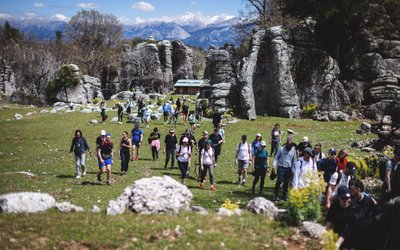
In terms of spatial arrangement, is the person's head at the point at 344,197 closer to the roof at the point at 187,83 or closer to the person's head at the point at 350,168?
the person's head at the point at 350,168

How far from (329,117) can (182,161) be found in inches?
1207

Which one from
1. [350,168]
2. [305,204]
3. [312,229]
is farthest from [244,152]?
[312,229]

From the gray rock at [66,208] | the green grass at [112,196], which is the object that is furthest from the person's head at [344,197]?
the gray rock at [66,208]

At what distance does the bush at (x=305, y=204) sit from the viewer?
1068 centimetres

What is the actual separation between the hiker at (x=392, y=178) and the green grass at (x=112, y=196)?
138 inches

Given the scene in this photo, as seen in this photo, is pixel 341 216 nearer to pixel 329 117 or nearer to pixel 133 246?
pixel 133 246

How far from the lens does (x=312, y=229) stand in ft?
34.5

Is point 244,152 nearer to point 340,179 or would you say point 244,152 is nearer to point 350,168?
point 340,179

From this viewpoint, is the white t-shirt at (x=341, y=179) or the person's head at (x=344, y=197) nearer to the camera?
the person's head at (x=344, y=197)

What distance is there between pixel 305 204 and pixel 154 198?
4780 millimetres

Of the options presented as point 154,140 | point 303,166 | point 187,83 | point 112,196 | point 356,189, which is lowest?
point 112,196

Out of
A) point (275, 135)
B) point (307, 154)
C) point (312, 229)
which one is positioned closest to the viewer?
point (312, 229)

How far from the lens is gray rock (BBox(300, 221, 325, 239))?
Result: 410 inches

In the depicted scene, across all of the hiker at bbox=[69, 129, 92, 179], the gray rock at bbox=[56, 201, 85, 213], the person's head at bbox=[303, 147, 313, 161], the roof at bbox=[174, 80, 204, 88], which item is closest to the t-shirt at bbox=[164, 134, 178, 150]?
the hiker at bbox=[69, 129, 92, 179]
